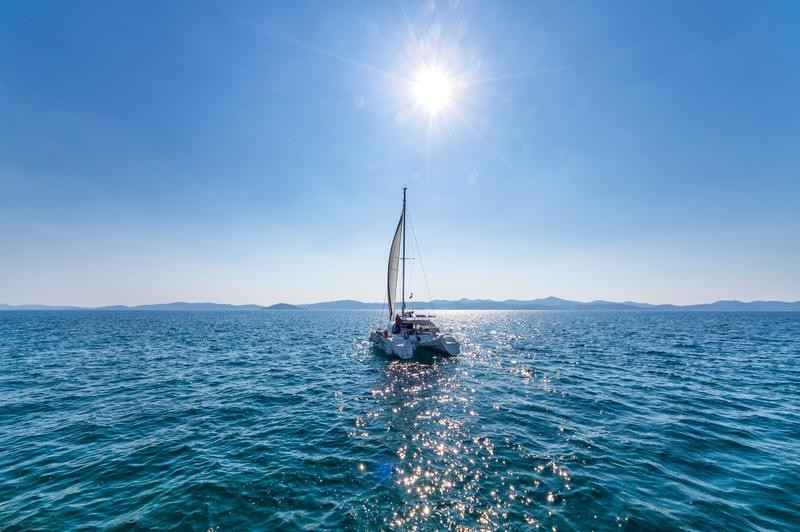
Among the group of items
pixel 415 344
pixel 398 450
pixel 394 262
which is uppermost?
pixel 394 262

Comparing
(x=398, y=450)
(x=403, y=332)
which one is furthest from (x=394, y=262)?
(x=398, y=450)

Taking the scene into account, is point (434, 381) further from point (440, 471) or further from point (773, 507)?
point (773, 507)

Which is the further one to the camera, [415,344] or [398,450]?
[415,344]

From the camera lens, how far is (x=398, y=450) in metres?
10.8

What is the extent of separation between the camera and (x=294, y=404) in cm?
1566

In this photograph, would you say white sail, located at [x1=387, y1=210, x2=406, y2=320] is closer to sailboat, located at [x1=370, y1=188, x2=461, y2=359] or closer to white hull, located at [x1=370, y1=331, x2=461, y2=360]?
sailboat, located at [x1=370, y1=188, x2=461, y2=359]

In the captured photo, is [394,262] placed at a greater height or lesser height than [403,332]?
greater

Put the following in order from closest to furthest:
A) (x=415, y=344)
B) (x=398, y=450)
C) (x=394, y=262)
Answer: (x=398, y=450) < (x=415, y=344) < (x=394, y=262)

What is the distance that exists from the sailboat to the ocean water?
5.39 m

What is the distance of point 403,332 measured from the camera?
2973 cm

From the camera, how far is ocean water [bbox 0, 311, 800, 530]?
24.9 ft

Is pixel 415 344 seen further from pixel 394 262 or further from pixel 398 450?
pixel 398 450

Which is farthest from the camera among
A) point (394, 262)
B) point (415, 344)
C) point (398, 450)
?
point (394, 262)

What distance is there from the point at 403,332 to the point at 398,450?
1892 centimetres
